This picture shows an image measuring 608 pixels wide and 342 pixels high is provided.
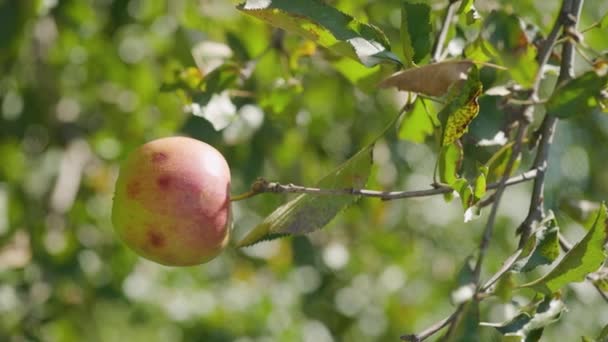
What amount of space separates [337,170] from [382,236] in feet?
4.74

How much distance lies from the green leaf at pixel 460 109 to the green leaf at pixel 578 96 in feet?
0.30

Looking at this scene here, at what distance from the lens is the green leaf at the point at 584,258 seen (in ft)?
3.50

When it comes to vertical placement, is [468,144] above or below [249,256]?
above

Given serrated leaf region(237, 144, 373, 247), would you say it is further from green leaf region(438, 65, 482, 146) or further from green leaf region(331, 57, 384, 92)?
green leaf region(331, 57, 384, 92)

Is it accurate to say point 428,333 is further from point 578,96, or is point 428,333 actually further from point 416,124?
point 416,124

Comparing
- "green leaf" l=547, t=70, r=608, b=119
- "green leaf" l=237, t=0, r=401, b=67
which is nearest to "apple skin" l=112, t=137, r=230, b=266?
"green leaf" l=237, t=0, r=401, b=67

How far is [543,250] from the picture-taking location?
109cm

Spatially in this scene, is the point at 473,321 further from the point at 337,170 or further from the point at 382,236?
the point at 382,236

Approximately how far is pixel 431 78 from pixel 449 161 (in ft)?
0.34

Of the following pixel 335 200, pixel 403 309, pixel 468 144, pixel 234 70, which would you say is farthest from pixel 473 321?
pixel 403 309

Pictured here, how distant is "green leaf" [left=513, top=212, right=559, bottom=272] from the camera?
1.08 metres

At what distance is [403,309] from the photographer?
2.83m

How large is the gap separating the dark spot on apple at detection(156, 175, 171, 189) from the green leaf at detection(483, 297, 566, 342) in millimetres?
435

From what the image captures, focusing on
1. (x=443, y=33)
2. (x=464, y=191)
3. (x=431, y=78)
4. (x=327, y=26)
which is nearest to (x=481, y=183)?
(x=464, y=191)
